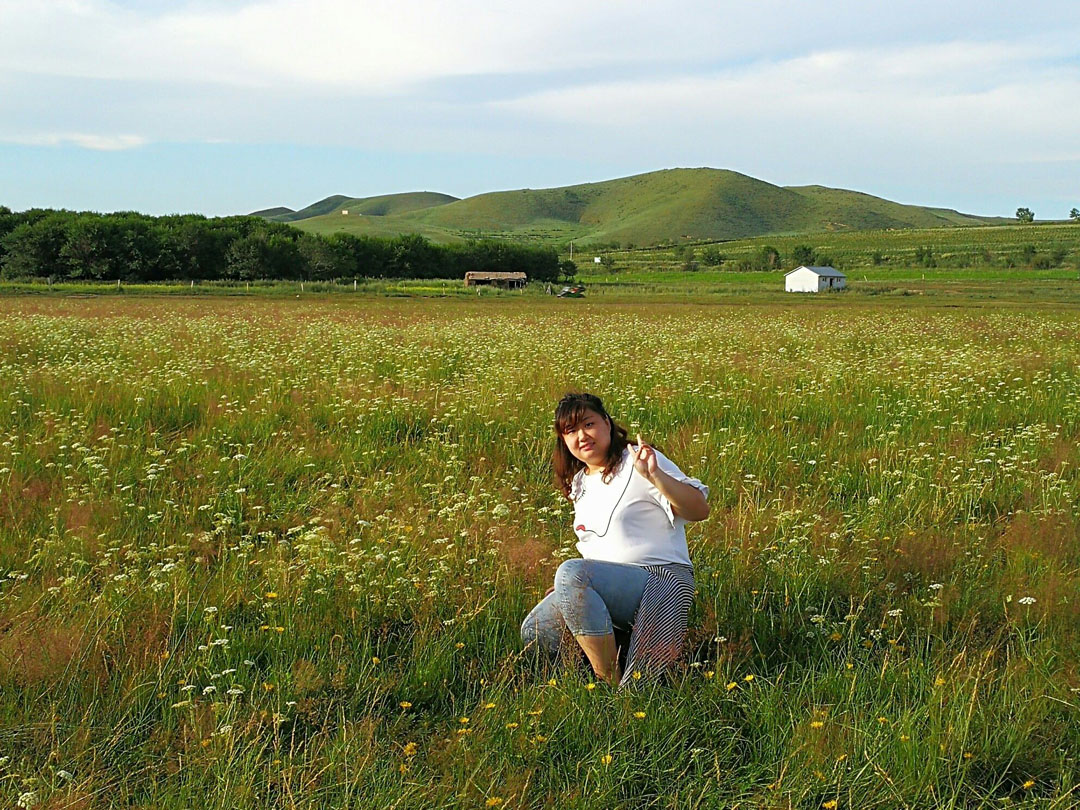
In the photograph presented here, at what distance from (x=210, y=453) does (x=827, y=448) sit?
558cm

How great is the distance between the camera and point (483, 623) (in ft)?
15.0

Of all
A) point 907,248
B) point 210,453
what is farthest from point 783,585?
point 907,248

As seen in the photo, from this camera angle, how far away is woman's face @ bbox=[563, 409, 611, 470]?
184 inches

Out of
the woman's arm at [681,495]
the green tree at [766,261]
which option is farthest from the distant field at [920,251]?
the woman's arm at [681,495]

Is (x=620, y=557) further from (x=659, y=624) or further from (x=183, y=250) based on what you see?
(x=183, y=250)

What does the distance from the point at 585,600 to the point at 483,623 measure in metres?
0.76

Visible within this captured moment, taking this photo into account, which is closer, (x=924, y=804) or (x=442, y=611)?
(x=924, y=804)

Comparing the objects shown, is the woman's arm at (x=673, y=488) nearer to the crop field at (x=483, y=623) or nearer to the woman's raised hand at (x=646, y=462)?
the woman's raised hand at (x=646, y=462)

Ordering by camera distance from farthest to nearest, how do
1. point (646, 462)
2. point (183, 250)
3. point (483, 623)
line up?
1. point (183, 250)
2. point (483, 623)
3. point (646, 462)

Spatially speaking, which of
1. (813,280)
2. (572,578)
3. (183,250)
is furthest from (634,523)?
(813,280)

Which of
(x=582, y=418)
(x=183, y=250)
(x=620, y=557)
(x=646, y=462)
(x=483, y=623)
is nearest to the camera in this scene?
(x=646, y=462)

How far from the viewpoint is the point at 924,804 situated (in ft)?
10.3

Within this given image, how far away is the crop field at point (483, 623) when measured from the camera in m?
3.31

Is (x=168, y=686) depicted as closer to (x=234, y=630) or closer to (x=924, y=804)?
(x=234, y=630)
